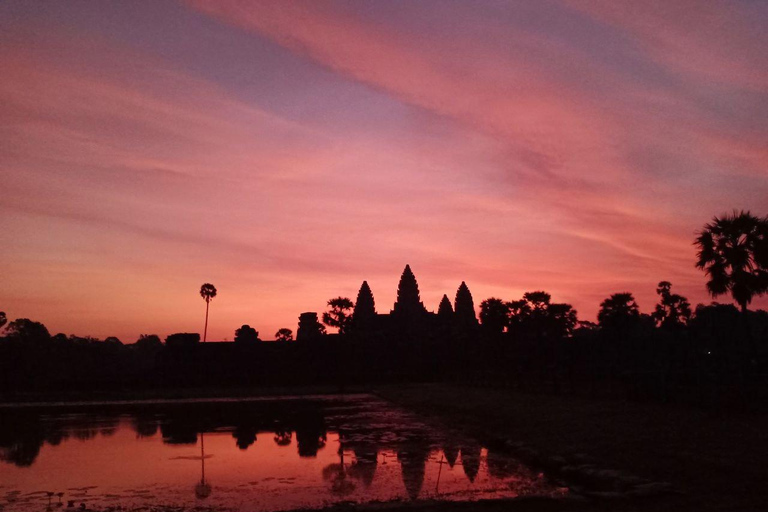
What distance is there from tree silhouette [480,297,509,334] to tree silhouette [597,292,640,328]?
436 inches

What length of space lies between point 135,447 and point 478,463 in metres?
10.1

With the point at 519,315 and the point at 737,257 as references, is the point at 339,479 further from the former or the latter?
the point at 519,315

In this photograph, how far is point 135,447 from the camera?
60.3 ft

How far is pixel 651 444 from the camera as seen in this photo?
42.9ft

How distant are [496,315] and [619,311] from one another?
13737mm

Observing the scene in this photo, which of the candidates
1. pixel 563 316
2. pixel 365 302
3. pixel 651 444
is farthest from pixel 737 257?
pixel 365 302

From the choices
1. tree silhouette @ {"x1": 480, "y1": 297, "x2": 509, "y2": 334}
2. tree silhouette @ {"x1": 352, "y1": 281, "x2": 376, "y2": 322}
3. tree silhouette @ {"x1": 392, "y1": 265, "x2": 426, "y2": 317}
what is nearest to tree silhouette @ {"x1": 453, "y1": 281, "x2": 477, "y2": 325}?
tree silhouette @ {"x1": 392, "y1": 265, "x2": 426, "y2": 317}

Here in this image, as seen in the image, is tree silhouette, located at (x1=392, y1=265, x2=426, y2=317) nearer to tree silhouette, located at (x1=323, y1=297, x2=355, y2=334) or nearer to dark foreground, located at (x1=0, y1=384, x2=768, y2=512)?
tree silhouette, located at (x1=323, y1=297, x2=355, y2=334)

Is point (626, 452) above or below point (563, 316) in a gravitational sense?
below

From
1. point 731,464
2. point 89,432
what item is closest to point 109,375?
point 89,432

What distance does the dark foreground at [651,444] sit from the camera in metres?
8.93

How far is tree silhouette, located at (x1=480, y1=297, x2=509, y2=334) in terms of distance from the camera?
2500 inches

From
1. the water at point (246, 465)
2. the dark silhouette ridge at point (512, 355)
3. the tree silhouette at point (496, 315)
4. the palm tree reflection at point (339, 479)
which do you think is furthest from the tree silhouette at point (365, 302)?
the palm tree reflection at point (339, 479)

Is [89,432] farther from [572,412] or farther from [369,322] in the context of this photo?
[369,322]
